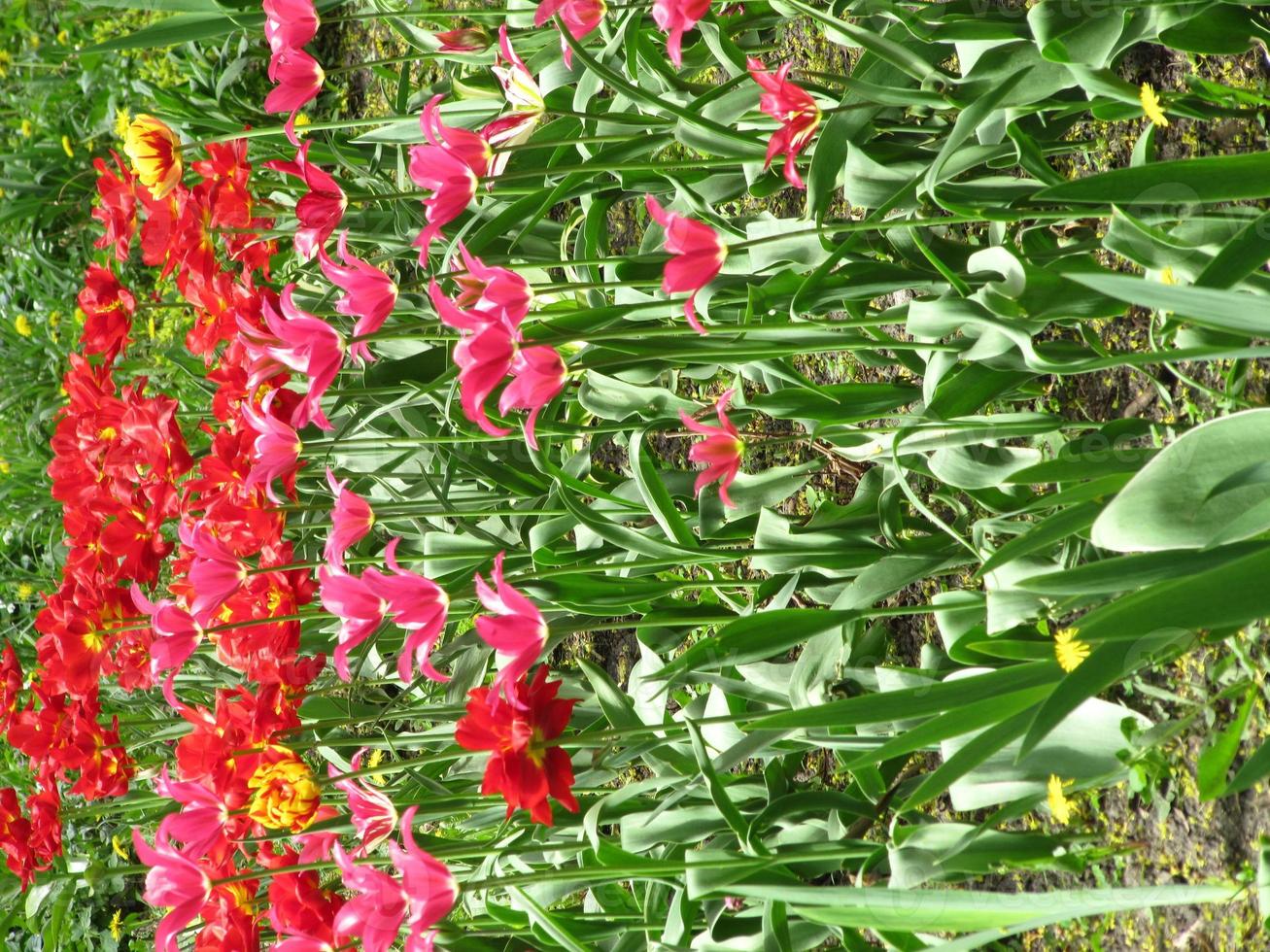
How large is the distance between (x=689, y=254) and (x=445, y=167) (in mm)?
292

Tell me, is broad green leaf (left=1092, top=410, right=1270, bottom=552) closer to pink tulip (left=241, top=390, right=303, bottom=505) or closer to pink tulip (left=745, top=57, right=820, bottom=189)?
pink tulip (left=745, top=57, right=820, bottom=189)

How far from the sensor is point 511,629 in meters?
1.05

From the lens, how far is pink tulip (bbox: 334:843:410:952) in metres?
1.08

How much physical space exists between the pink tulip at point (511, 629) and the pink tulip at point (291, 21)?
2.57 feet

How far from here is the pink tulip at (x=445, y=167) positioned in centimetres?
117

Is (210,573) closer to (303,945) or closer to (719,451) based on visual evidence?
(303,945)

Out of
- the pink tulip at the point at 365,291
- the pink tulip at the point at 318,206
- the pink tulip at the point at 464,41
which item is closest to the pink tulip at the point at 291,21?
the pink tulip at the point at 318,206

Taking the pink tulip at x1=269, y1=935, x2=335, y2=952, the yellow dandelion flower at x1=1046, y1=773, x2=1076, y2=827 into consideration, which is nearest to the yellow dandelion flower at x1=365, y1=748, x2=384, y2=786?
the pink tulip at x1=269, y1=935, x2=335, y2=952

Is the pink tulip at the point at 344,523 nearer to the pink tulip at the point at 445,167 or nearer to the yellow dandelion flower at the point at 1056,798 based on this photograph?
the pink tulip at the point at 445,167

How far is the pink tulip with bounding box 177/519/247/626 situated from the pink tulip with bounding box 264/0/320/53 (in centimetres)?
65

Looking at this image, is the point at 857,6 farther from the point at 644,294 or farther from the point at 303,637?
the point at 303,637

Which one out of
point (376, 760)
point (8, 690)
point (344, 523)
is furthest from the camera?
point (376, 760)

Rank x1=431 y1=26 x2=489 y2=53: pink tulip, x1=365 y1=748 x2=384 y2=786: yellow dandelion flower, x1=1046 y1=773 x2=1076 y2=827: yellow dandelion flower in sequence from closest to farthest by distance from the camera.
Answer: x1=1046 y1=773 x2=1076 y2=827: yellow dandelion flower
x1=431 y1=26 x2=489 y2=53: pink tulip
x1=365 y1=748 x2=384 y2=786: yellow dandelion flower

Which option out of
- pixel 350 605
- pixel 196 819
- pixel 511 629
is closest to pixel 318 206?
pixel 350 605
